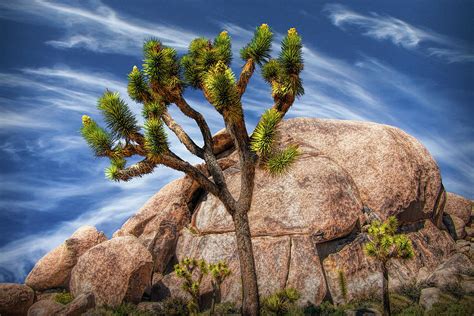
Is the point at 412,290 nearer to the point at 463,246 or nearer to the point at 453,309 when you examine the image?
the point at 453,309

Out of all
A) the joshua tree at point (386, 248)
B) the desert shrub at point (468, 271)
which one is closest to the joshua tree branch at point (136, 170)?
the joshua tree at point (386, 248)

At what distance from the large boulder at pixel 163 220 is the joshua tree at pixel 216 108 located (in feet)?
25.6

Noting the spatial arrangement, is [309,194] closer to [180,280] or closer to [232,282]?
[232,282]

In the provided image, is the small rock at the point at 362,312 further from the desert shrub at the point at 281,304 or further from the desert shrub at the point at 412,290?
the desert shrub at the point at 412,290

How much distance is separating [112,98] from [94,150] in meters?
1.91

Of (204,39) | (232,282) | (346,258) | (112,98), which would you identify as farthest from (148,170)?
(346,258)

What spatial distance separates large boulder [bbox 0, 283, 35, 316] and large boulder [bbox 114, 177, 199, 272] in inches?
230

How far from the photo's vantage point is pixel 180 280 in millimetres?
20609

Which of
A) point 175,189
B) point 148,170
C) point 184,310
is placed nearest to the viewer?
point 148,170

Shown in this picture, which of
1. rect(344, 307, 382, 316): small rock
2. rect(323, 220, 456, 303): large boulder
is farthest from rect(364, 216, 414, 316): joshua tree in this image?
rect(323, 220, 456, 303): large boulder

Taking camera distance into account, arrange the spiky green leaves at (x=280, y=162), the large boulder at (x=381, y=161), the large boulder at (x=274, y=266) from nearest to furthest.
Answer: the spiky green leaves at (x=280, y=162) < the large boulder at (x=274, y=266) < the large boulder at (x=381, y=161)

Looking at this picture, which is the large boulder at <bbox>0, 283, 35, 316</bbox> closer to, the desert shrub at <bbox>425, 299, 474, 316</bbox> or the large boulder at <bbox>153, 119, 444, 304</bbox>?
the large boulder at <bbox>153, 119, 444, 304</bbox>

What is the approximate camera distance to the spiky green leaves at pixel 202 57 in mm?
15695

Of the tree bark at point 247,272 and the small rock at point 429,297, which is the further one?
the small rock at point 429,297
